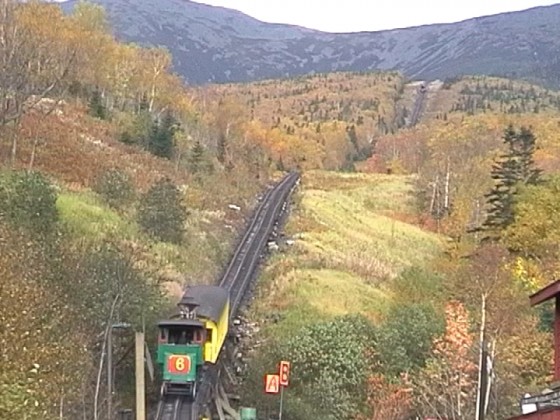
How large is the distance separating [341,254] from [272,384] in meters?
22.7

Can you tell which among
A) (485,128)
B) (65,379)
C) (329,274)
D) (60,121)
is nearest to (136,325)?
(65,379)

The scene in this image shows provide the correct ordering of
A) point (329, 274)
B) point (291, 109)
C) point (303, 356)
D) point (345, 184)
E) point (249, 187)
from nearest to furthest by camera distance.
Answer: point (303, 356), point (329, 274), point (249, 187), point (345, 184), point (291, 109)

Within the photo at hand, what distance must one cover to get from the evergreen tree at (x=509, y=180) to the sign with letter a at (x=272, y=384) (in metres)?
22.0

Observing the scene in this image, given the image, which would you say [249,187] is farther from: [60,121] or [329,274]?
[329,274]

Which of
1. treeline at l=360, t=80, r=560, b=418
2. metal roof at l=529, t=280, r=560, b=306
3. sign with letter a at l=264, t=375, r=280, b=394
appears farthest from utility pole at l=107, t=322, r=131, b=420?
metal roof at l=529, t=280, r=560, b=306

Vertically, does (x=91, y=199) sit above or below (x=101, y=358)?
above

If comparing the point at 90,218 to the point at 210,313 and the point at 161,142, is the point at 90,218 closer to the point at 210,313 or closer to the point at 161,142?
the point at 210,313

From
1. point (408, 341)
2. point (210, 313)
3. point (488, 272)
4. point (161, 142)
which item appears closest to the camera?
point (210, 313)

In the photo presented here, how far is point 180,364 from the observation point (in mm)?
30297

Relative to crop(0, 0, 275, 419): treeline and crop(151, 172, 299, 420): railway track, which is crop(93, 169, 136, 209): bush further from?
crop(151, 172, 299, 420): railway track

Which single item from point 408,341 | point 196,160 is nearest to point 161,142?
point 196,160

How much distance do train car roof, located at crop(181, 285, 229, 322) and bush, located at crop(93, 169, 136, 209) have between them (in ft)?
44.2

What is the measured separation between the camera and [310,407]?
105ft

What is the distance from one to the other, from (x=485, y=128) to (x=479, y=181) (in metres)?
23.7
